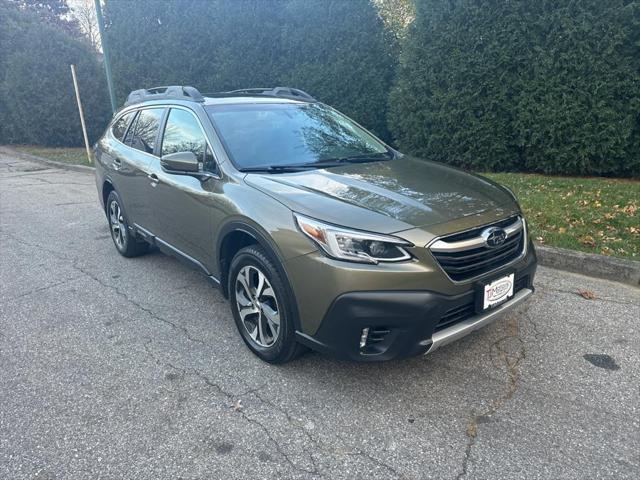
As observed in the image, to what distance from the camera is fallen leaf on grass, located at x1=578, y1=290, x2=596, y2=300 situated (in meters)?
4.11

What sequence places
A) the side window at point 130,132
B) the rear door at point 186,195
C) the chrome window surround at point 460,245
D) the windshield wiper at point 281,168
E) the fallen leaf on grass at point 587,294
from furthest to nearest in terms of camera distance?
1. the side window at point 130,132
2. the fallen leaf on grass at point 587,294
3. the rear door at point 186,195
4. the windshield wiper at point 281,168
5. the chrome window surround at point 460,245

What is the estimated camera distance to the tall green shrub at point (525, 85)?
7184 millimetres

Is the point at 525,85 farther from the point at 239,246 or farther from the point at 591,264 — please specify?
the point at 239,246

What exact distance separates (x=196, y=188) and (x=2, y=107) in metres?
18.8

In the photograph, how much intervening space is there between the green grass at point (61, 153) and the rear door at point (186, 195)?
394 inches

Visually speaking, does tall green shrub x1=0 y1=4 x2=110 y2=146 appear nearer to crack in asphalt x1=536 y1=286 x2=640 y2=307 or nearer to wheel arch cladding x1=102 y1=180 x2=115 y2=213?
wheel arch cladding x1=102 y1=180 x2=115 y2=213

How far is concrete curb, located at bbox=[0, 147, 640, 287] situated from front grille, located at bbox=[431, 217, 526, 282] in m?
1.98

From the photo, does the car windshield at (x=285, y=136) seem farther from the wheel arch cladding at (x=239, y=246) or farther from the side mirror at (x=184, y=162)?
the wheel arch cladding at (x=239, y=246)

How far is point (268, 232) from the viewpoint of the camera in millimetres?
2943

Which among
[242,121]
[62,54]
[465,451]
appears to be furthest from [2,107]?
[465,451]

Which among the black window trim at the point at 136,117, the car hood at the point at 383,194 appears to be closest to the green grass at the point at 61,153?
the black window trim at the point at 136,117

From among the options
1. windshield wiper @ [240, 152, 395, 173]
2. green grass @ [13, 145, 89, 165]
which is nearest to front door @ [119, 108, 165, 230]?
windshield wiper @ [240, 152, 395, 173]

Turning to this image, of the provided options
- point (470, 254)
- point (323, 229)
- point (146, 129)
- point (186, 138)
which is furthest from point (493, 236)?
point (146, 129)

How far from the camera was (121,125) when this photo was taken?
5.42 metres
